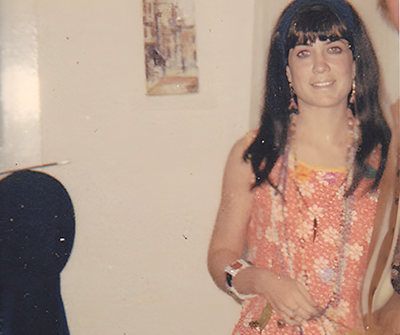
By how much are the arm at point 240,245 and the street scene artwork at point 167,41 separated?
273 millimetres

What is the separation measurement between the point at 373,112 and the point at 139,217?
0.73 meters

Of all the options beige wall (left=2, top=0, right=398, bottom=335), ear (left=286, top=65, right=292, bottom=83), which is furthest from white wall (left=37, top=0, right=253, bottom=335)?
ear (left=286, top=65, right=292, bottom=83)

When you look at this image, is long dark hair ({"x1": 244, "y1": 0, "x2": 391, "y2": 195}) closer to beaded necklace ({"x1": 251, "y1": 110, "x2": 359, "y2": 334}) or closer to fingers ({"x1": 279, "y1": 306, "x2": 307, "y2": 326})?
beaded necklace ({"x1": 251, "y1": 110, "x2": 359, "y2": 334})

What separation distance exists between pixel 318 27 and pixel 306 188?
1.43 feet

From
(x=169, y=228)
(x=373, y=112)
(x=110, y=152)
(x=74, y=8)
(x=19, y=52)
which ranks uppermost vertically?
(x=74, y=8)

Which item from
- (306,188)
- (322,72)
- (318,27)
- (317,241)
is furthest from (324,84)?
(317,241)

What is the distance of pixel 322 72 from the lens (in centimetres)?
103

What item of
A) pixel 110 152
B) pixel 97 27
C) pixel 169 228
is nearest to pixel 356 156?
pixel 169 228

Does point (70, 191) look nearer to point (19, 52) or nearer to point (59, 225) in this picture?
point (59, 225)

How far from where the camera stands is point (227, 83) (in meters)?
1.10

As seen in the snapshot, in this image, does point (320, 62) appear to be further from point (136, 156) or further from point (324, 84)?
point (136, 156)

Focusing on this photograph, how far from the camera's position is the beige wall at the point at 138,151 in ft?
3.49

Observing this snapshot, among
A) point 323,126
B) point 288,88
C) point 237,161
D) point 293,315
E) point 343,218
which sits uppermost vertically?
point 288,88

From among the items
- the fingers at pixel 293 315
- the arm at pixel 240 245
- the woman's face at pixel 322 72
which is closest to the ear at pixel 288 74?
the woman's face at pixel 322 72
